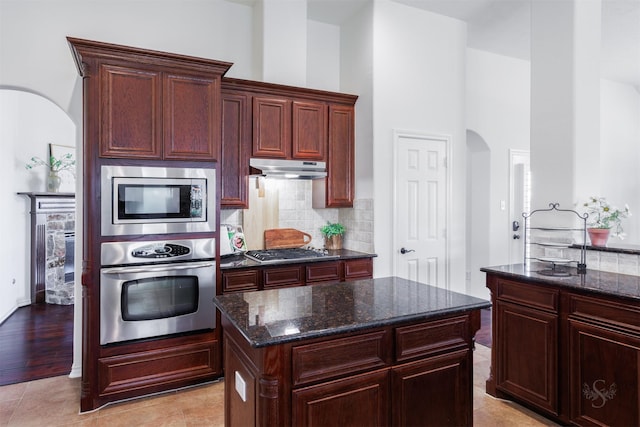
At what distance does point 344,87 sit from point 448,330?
3245 millimetres

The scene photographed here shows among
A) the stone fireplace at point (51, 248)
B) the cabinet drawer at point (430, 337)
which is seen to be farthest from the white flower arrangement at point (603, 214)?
the stone fireplace at point (51, 248)

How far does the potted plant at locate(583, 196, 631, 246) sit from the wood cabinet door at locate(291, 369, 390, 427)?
2.19m

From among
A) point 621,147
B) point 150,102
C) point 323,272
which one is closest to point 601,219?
point 323,272

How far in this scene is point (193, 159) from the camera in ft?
10.1

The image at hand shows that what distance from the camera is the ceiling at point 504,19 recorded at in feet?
13.3

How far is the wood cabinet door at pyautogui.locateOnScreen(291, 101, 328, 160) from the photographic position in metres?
3.87

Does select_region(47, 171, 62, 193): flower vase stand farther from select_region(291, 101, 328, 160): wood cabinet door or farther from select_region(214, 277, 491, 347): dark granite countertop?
select_region(214, 277, 491, 347): dark granite countertop

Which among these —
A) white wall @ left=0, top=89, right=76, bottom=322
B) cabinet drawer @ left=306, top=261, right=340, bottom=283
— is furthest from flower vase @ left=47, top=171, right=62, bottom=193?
cabinet drawer @ left=306, top=261, right=340, bottom=283

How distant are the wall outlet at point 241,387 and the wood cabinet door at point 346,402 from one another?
279mm

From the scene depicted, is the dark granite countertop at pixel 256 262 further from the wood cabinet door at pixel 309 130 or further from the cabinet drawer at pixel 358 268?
the wood cabinet door at pixel 309 130

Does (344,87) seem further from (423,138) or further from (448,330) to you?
(448,330)

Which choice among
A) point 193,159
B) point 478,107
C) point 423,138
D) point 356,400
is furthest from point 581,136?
point 193,159

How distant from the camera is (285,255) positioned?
3.68m

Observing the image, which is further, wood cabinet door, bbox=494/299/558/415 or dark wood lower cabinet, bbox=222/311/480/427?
wood cabinet door, bbox=494/299/558/415
